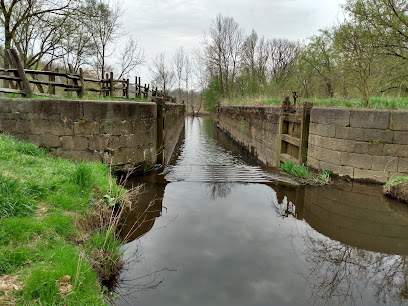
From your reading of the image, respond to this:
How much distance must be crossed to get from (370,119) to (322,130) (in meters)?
1.10

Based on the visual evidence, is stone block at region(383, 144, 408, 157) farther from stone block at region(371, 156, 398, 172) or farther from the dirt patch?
the dirt patch

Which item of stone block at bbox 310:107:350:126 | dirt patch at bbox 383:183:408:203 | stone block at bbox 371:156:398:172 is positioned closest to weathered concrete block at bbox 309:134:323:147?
stone block at bbox 310:107:350:126

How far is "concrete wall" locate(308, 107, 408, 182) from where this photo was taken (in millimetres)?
6613

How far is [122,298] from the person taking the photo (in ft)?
10.3

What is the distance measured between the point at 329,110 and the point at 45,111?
671 cm

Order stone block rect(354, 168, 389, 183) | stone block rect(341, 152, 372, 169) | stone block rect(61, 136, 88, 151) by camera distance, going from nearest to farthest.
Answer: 1. stone block rect(354, 168, 389, 183)
2. stone block rect(341, 152, 372, 169)
3. stone block rect(61, 136, 88, 151)

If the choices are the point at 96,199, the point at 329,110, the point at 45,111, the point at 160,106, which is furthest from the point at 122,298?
the point at 160,106

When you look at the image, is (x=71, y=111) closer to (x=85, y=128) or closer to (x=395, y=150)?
(x=85, y=128)

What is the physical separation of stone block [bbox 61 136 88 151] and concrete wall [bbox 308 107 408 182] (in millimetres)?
5697

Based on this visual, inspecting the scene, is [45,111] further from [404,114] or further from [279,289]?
[404,114]

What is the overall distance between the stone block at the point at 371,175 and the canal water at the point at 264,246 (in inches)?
9.5

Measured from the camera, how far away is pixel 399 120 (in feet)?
21.5

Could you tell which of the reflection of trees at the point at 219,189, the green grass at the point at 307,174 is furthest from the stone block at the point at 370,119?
the reflection of trees at the point at 219,189

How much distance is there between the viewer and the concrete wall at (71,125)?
24.0 ft
